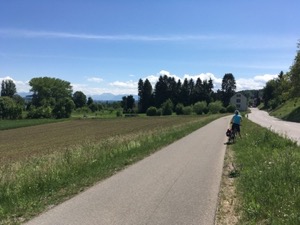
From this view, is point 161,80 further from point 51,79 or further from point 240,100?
point 51,79

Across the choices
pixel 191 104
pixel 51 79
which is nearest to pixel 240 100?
pixel 191 104

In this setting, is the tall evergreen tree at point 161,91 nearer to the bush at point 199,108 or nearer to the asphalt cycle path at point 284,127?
the bush at point 199,108

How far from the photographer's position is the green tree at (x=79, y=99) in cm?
18349

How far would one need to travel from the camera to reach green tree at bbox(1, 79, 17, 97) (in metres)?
174

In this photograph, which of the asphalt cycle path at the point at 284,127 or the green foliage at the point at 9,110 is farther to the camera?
the green foliage at the point at 9,110

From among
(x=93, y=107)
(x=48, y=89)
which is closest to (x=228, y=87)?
(x=93, y=107)

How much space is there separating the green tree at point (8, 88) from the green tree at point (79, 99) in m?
27.3

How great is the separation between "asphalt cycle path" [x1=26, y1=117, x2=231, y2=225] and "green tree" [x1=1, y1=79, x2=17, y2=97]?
6812 inches

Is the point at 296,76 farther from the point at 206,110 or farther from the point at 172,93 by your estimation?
the point at 172,93

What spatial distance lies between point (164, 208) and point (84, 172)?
4.48m

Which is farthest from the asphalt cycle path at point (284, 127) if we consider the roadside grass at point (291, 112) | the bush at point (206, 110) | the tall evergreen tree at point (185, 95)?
the tall evergreen tree at point (185, 95)

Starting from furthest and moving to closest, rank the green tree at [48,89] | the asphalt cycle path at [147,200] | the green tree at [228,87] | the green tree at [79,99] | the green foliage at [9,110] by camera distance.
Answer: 1. the green tree at [79,99]
2. the green tree at [228,87]
3. the green tree at [48,89]
4. the green foliage at [9,110]
5. the asphalt cycle path at [147,200]

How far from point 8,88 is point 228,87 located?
317ft

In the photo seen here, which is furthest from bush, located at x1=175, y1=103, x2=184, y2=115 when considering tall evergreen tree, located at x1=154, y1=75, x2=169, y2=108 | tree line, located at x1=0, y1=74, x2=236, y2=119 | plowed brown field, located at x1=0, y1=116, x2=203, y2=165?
plowed brown field, located at x1=0, y1=116, x2=203, y2=165
